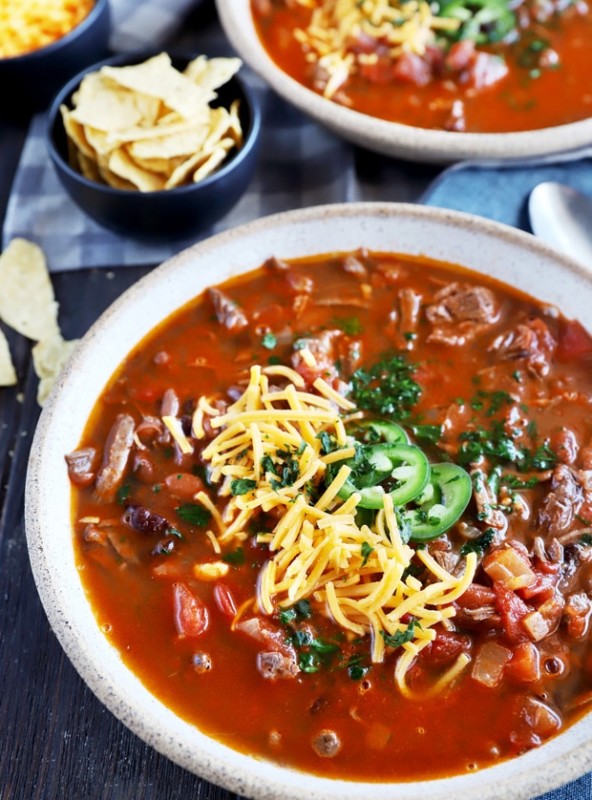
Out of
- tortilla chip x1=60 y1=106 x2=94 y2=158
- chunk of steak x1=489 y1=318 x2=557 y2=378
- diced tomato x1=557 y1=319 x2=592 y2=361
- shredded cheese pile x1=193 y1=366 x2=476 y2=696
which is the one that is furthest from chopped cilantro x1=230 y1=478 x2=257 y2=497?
tortilla chip x1=60 y1=106 x2=94 y2=158

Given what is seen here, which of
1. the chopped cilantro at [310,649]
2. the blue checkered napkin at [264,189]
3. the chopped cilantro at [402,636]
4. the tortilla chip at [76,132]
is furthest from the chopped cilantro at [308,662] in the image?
the tortilla chip at [76,132]

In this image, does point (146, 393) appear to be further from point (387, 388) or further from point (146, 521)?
point (387, 388)

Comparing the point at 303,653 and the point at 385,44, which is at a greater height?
the point at 385,44

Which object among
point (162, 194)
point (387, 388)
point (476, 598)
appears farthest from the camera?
point (162, 194)

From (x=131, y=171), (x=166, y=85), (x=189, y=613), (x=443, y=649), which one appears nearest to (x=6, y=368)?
(x=131, y=171)

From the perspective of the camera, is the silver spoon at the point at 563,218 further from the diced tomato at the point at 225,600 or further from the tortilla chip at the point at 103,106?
the diced tomato at the point at 225,600

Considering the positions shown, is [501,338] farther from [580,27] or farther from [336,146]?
[580,27]

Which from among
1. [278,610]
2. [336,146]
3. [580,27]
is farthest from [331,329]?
[580,27]

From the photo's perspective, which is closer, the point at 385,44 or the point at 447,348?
the point at 447,348
